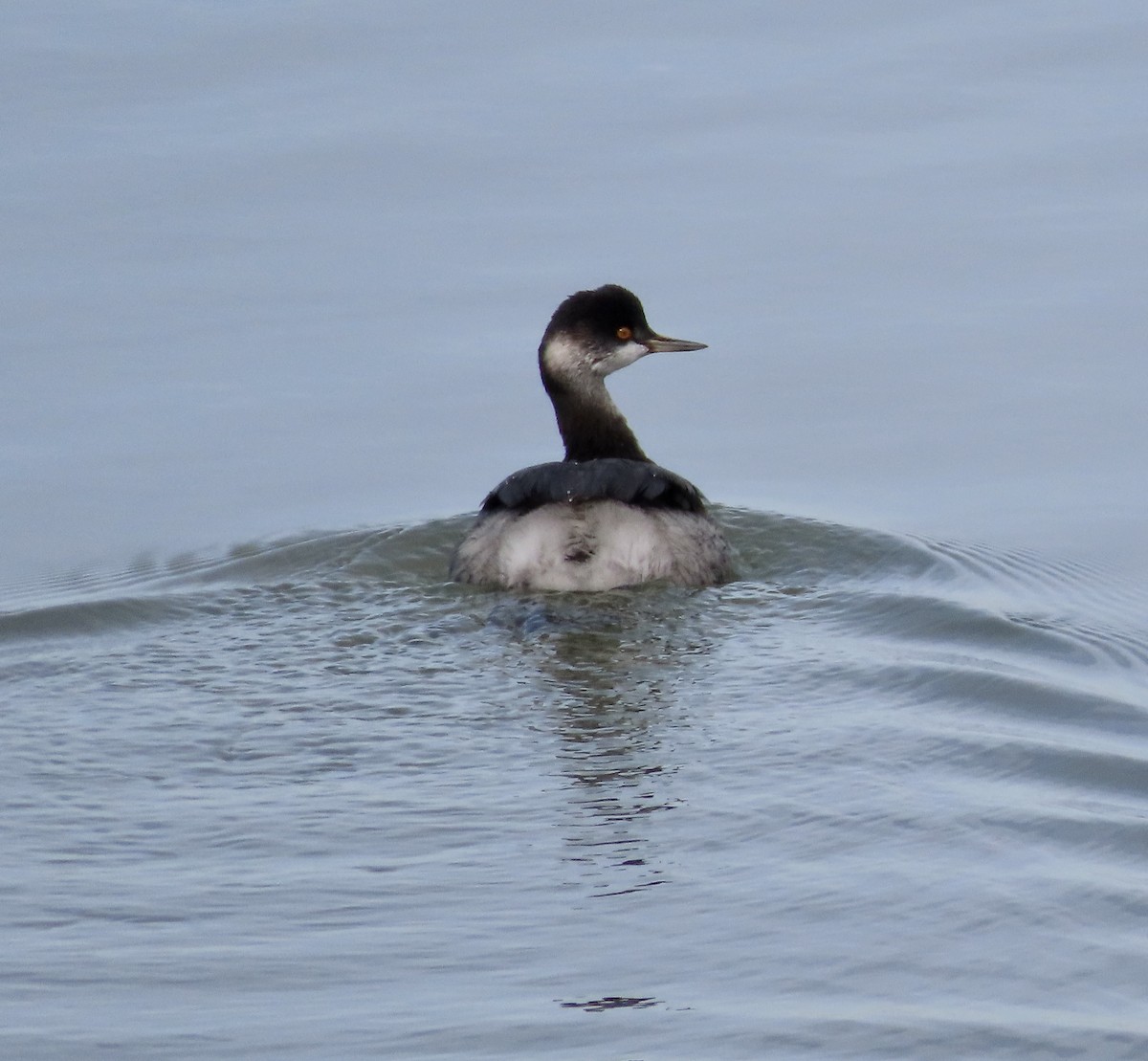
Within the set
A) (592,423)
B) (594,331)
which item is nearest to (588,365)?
(594,331)

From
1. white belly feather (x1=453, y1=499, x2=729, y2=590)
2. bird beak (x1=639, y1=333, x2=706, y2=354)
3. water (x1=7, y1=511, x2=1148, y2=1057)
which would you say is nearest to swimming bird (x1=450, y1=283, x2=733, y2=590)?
white belly feather (x1=453, y1=499, x2=729, y2=590)

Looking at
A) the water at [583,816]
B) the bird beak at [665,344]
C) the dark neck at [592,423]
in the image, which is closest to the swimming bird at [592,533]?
the water at [583,816]

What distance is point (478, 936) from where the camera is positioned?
5.77 meters

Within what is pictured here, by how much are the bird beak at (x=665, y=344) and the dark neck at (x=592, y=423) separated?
0.35m

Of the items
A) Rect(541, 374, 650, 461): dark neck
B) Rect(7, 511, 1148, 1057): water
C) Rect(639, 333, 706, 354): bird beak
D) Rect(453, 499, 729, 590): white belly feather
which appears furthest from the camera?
Rect(639, 333, 706, 354): bird beak

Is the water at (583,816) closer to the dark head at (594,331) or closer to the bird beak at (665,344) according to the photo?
the dark head at (594,331)

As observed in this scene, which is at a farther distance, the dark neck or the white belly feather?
the dark neck

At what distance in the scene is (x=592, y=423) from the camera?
1069 centimetres

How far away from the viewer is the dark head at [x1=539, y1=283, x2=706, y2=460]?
10.6m

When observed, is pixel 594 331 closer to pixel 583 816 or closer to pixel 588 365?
pixel 588 365

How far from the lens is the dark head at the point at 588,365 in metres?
10.6

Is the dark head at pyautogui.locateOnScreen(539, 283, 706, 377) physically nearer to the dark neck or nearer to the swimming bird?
the dark neck

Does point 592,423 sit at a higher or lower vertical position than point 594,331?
lower

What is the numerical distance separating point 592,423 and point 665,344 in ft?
2.01
